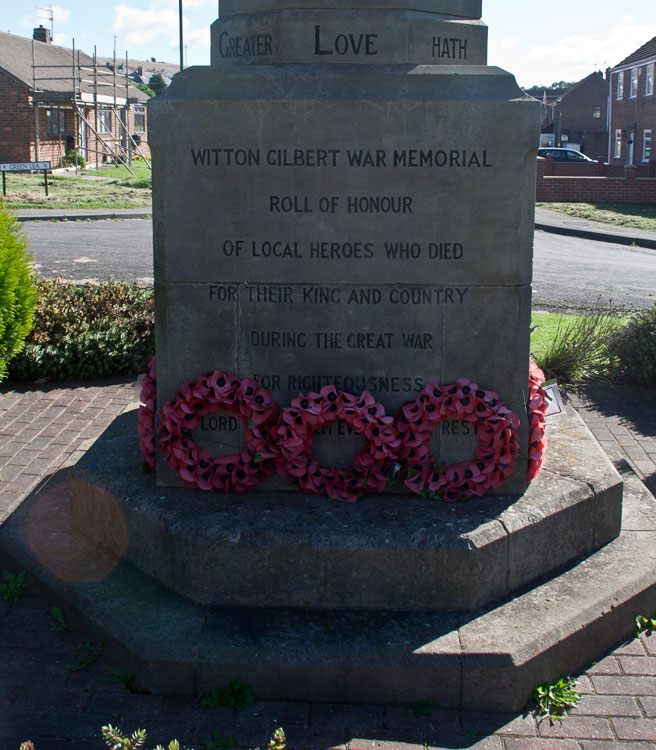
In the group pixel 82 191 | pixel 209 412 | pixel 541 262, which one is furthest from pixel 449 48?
pixel 82 191

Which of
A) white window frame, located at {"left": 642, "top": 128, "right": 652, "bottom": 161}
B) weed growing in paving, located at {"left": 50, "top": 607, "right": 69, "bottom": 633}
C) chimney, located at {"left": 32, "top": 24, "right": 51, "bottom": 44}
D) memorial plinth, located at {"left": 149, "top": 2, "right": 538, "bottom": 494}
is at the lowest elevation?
weed growing in paving, located at {"left": 50, "top": 607, "right": 69, "bottom": 633}

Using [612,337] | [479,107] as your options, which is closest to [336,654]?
[479,107]

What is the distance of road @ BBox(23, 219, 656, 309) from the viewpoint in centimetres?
1298

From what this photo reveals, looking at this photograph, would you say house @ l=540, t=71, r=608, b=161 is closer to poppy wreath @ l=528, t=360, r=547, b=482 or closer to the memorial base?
poppy wreath @ l=528, t=360, r=547, b=482

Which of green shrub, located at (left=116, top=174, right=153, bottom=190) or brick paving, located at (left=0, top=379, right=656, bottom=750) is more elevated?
green shrub, located at (left=116, top=174, right=153, bottom=190)

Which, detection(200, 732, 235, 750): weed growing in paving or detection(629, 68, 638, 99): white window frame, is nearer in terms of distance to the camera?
detection(200, 732, 235, 750): weed growing in paving

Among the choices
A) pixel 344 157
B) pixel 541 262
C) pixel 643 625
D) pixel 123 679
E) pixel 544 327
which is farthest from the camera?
pixel 541 262

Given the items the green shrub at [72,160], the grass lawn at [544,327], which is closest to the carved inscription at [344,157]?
the grass lawn at [544,327]

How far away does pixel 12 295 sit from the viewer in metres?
7.35

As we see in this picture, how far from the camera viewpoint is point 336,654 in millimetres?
3443

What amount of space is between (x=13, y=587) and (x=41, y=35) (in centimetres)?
5497

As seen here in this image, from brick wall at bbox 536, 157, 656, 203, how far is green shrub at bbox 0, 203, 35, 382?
26390mm

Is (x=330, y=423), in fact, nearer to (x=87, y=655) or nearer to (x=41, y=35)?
(x=87, y=655)

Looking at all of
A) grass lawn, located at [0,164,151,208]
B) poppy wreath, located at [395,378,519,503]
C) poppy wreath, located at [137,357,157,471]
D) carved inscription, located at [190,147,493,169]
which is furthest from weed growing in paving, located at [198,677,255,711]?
grass lawn, located at [0,164,151,208]
